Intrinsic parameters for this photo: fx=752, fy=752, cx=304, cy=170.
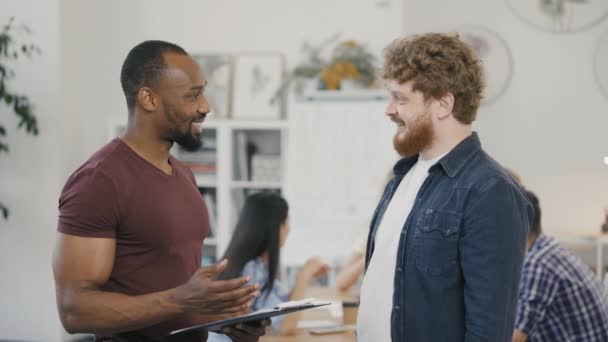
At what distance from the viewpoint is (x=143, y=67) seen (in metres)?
1.92

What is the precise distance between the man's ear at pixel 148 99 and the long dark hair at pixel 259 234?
1340 millimetres

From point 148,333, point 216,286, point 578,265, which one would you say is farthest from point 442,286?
point 578,265

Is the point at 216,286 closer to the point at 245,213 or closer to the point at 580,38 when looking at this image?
the point at 245,213

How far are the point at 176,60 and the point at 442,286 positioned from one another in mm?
871

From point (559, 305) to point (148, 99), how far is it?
155cm

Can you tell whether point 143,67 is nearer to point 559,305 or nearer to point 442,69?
point 442,69

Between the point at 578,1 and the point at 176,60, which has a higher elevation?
the point at 578,1

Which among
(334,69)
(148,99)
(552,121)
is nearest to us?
(148,99)

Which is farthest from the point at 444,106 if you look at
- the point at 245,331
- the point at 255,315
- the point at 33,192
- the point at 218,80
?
the point at 33,192

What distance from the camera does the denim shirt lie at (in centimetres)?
168

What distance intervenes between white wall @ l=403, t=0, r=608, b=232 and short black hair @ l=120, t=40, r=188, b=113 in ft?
12.0

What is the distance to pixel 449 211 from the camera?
174cm

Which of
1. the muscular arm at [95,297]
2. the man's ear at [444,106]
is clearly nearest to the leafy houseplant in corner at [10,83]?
the muscular arm at [95,297]

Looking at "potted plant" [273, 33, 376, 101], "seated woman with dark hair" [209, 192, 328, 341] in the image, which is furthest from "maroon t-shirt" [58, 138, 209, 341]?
"potted plant" [273, 33, 376, 101]
